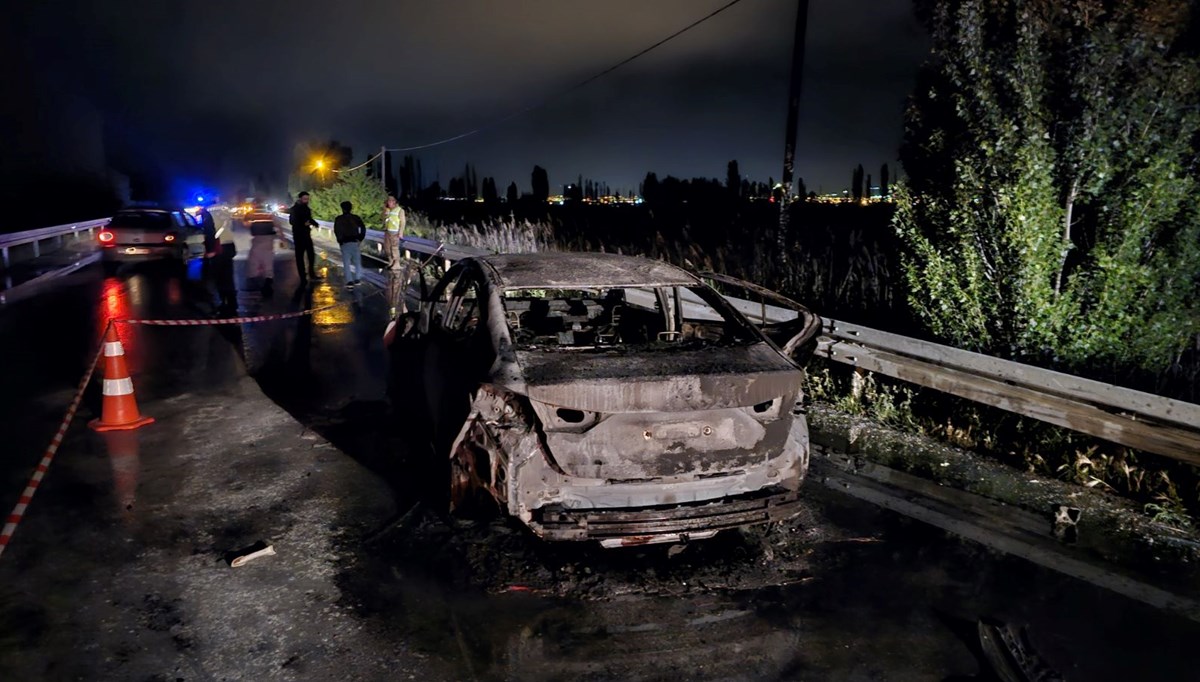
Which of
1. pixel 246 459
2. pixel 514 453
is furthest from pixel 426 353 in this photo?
pixel 514 453

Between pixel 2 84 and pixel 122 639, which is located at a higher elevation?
pixel 2 84

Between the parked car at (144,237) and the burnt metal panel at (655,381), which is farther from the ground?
the parked car at (144,237)

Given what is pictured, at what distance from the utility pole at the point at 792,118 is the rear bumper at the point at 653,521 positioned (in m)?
7.51

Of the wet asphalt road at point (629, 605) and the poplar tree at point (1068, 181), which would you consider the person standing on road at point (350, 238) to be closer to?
the wet asphalt road at point (629, 605)

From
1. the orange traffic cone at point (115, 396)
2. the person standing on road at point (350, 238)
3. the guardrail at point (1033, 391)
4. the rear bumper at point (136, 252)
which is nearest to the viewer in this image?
the guardrail at point (1033, 391)

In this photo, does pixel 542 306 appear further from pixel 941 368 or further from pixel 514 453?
pixel 941 368

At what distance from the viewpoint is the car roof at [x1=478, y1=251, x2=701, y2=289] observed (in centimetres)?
493

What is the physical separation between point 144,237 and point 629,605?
19.9 m

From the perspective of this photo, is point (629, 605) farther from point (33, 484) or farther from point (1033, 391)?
point (33, 484)

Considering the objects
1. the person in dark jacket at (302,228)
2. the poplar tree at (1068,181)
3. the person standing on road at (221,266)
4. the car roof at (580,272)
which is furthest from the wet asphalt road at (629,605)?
the person in dark jacket at (302,228)

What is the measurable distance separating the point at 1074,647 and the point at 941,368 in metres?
3.09

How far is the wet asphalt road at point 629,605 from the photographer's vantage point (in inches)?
133

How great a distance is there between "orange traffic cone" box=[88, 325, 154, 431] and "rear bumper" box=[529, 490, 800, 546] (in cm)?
461

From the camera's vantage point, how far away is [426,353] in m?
5.85
